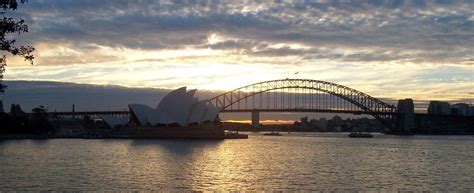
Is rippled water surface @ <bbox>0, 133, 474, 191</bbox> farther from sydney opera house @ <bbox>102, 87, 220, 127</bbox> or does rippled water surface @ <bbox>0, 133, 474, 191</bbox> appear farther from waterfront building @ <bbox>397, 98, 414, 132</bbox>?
waterfront building @ <bbox>397, 98, 414, 132</bbox>

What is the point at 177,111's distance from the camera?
9269cm

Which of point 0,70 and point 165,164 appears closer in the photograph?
point 0,70

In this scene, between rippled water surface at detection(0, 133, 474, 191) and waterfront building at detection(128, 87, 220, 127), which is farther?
waterfront building at detection(128, 87, 220, 127)

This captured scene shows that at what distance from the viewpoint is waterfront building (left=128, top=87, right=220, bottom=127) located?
90.9 meters

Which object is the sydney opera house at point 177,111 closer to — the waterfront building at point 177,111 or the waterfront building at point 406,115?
the waterfront building at point 177,111

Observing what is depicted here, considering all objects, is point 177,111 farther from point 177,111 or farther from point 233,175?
point 233,175

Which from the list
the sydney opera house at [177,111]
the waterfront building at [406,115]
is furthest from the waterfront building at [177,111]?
the waterfront building at [406,115]

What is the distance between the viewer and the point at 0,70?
11.9 m

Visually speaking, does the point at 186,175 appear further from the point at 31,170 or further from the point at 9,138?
the point at 9,138

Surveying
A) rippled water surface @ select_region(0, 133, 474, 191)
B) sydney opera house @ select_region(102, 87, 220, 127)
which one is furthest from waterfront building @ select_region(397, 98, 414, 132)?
rippled water surface @ select_region(0, 133, 474, 191)

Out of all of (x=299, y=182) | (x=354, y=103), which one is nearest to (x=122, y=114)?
(x=354, y=103)

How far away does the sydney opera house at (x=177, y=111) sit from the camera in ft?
299

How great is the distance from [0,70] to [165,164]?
80.3 ft

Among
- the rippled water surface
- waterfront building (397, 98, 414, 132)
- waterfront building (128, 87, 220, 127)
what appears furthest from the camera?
waterfront building (397, 98, 414, 132)
